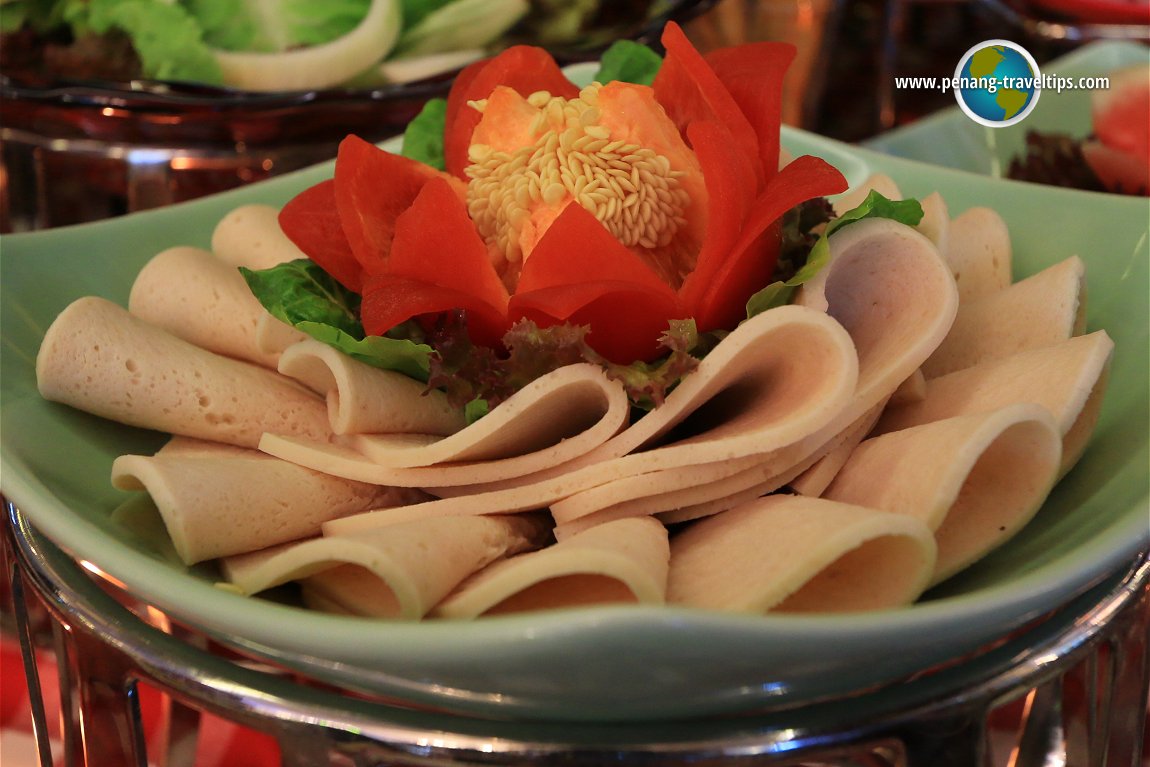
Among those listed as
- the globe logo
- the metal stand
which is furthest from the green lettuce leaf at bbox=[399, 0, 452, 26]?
the metal stand

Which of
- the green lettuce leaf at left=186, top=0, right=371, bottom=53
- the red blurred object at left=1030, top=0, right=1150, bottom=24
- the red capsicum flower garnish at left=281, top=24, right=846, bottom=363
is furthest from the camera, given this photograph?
the red blurred object at left=1030, top=0, right=1150, bottom=24

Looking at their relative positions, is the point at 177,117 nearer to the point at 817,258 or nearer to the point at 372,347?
the point at 372,347

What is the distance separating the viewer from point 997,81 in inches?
50.9

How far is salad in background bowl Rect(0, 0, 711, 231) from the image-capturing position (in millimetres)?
1607

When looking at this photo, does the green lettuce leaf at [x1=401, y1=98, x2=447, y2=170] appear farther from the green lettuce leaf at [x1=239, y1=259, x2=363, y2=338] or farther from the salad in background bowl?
the salad in background bowl

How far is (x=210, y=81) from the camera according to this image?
6.05ft

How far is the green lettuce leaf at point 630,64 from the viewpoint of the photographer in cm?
123

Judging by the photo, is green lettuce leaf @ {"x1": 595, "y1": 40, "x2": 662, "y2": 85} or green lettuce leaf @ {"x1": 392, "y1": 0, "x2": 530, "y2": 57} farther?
green lettuce leaf @ {"x1": 392, "y1": 0, "x2": 530, "y2": 57}

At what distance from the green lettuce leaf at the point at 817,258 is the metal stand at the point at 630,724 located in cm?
30

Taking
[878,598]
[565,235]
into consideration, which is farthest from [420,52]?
[878,598]

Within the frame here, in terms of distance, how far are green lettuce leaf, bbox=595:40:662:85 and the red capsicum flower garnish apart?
289 mm

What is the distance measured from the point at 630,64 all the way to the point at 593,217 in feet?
1.64

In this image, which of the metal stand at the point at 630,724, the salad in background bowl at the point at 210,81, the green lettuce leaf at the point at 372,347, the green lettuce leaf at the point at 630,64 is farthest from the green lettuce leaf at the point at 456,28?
the metal stand at the point at 630,724

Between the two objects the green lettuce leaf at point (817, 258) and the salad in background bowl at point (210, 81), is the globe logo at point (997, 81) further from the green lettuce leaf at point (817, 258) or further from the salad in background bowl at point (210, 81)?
the salad in background bowl at point (210, 81)
